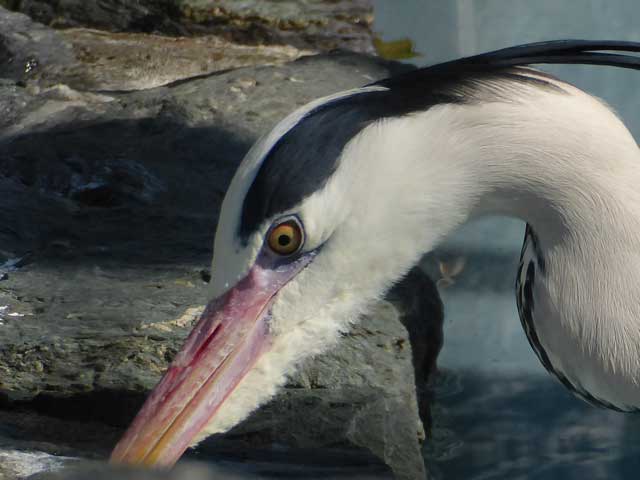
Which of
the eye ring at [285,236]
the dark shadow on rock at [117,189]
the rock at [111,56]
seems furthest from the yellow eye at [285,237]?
the rock at [111,56]

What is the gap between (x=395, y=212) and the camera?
1.75 m

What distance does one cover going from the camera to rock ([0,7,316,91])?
3.61 m

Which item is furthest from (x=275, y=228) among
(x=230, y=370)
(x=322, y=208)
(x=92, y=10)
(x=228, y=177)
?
(x=92, y=10)

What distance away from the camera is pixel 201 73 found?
12.1ft

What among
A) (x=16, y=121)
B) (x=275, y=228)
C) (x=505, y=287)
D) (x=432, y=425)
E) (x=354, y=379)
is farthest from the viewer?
(x=505, y=287)

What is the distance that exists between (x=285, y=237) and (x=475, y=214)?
344 mm

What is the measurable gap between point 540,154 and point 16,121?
1.91 metres

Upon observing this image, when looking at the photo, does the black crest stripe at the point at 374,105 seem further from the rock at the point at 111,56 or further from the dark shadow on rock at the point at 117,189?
the rock at the point at 111,56

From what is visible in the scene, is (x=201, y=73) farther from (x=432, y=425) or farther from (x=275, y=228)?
(x=275, y=228)

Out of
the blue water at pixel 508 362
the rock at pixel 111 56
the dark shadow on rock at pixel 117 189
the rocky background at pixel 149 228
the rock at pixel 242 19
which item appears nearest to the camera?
the rocky background at pixel 149 228

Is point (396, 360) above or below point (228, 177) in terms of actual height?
below

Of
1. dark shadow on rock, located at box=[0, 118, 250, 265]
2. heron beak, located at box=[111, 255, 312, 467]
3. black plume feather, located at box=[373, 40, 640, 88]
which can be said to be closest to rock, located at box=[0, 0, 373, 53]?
dark shadow on rock, located at box=[0, 118, 250, 265]

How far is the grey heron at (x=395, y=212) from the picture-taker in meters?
1.69

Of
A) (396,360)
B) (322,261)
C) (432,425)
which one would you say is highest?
(322,261)
